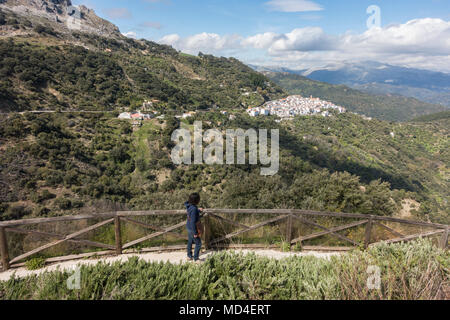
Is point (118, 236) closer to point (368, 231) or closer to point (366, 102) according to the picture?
point (368, 231)

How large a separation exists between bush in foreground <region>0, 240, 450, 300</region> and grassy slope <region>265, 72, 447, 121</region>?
547 ft

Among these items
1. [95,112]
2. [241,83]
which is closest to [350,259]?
[95,112]

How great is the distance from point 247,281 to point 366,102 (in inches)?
7637

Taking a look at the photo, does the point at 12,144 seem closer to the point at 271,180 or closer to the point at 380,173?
the point at 271,180

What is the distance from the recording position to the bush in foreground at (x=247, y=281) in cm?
224

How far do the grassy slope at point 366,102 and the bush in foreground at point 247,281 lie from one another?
547 ft

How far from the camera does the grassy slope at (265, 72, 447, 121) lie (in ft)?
493

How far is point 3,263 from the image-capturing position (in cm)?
354

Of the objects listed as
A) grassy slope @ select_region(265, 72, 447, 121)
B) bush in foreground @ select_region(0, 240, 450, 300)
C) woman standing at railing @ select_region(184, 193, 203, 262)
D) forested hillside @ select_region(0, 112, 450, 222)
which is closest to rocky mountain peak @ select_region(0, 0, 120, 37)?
forested hillside @ select_region(0, 112, 450, 222)

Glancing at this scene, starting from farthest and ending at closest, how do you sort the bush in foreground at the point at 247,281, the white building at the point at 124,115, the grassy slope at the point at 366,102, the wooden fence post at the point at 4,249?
the grassy slope at the point at 366,102
the white building at the point at 124,115
the wooden fence post at the point at 4,249
the bush in foreground at the point at 247,281

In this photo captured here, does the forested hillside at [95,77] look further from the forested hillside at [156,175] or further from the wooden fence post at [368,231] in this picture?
the wooden fence post at [368,231]

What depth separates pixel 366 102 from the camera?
526ft

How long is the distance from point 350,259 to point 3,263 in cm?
524

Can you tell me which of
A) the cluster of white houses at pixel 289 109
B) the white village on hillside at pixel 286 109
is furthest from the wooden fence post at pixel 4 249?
the cluster of white houses at pixel 289 109
